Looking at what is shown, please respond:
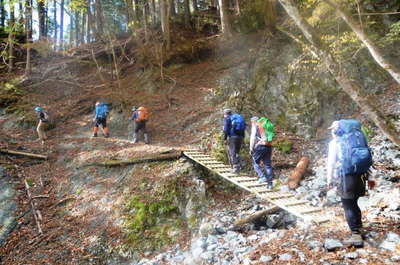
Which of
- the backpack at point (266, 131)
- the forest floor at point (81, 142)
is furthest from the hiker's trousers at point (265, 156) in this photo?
the forest floor at point (81, 142)

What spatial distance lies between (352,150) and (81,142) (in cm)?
1223

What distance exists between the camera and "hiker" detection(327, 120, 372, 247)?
198 inches

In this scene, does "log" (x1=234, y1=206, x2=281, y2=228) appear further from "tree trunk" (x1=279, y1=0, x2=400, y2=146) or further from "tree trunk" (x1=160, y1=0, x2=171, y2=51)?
"tree trunk" (x1=160, y1=0, x2=171, y2=51)

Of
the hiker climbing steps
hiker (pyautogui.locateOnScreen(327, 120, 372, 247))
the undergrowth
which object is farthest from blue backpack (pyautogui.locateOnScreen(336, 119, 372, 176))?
the undergrowth

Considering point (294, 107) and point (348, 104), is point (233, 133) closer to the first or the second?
point (294, 107)

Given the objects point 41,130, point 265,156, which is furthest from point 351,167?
point 41,130

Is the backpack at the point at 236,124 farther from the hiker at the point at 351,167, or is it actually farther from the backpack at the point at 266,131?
the hiker at the point at 351,167

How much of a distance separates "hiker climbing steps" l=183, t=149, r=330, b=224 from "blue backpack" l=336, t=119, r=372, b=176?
1.64 m

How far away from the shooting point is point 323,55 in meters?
7.14

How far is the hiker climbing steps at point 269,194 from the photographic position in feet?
21.5

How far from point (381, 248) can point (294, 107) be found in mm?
8957

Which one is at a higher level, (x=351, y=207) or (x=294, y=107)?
(x=294, y=107)

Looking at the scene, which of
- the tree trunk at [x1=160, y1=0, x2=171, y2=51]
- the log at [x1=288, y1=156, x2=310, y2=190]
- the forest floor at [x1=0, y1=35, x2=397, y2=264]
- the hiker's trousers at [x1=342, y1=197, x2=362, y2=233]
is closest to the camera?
the hiker's trousers at [x1=342, y1=197, x2=362, y2=233]

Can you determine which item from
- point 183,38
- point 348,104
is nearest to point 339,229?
point 348,104
